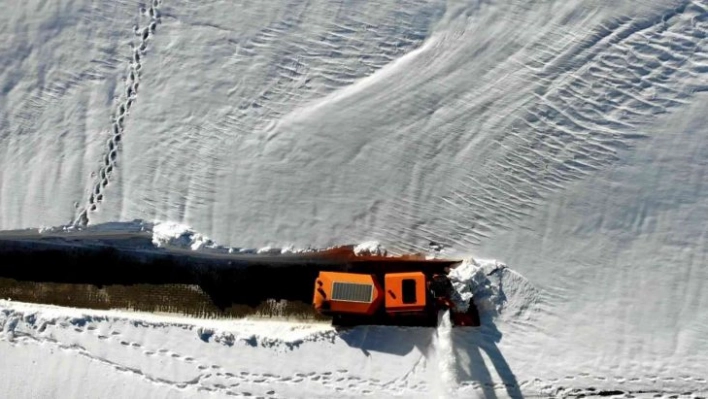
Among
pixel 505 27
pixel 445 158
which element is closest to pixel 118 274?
pixel 445 158

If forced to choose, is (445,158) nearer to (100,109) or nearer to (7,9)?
(100,109)

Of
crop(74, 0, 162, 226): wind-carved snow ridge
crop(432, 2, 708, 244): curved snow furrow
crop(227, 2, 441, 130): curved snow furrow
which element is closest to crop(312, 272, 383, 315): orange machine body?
crop(432, 2, 708, 244): curved snow furrow

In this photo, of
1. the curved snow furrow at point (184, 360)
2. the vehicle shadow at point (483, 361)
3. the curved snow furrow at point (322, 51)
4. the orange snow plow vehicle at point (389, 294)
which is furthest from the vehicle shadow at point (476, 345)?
the curved snow furrow at point (322, 51)

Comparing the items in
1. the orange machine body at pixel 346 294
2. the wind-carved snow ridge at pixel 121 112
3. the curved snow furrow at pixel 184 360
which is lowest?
the curved snow furrow at pixel 184 360

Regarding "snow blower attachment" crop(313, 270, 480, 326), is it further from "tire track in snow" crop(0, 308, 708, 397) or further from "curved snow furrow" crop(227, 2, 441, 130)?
"curved snow furrow" crop(227, 2, 441, 130)

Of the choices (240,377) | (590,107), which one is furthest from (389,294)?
(590,107)

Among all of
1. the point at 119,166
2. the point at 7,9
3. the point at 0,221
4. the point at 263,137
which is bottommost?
the point at 0,221

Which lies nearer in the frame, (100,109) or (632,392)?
(632,392)

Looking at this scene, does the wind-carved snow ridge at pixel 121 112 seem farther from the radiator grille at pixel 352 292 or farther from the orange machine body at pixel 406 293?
the orange machine body at pixel 406 293
